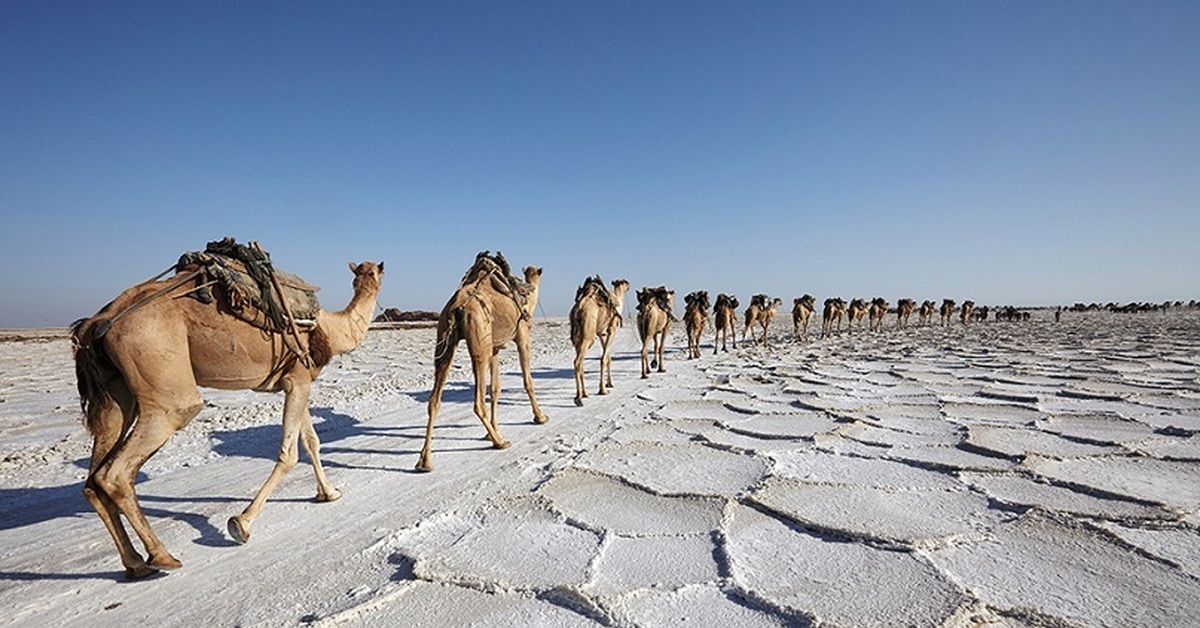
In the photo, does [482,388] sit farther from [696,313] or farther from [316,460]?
[696,313]

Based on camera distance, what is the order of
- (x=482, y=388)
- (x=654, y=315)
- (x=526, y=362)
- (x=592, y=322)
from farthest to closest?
(x=654, y=315)
(x=592, y=322)
(x=526, y=362)
(x=482, y=388)

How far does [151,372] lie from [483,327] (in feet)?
8.66

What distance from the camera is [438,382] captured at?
473cm

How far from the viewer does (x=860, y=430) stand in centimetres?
517

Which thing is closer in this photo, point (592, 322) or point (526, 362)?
point (526, 362)

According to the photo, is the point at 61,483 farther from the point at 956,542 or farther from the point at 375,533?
the point at 956,542

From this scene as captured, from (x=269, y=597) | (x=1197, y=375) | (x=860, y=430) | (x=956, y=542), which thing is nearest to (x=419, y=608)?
(x=269, y=597)

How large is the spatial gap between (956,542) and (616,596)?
177 centimetres

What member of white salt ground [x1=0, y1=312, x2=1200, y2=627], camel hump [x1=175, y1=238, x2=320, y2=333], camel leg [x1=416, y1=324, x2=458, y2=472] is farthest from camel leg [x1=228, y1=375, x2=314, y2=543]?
camel leg [x1=416, y1=324, x2=458, y2=472]

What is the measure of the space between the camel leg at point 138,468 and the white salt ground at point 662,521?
15 cm

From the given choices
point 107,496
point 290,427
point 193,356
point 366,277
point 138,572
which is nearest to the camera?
point 107,496

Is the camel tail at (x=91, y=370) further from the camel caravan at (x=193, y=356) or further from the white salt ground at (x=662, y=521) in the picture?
the white salt ground at (x=662, y=521)

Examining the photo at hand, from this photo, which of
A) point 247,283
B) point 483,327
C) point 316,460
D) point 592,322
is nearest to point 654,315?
point 592,322

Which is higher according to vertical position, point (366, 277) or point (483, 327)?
point (366, 277)
